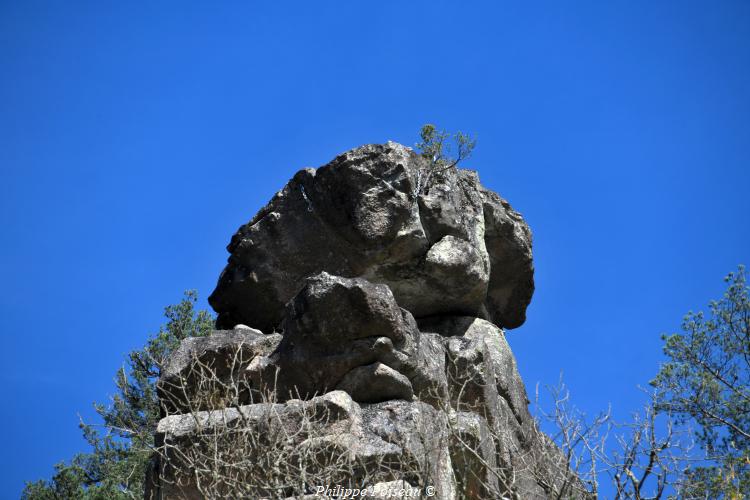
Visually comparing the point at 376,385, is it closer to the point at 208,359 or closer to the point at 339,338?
the point at 339,338

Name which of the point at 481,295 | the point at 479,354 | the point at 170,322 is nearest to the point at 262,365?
the point at 479,354

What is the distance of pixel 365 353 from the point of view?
14.2 metres

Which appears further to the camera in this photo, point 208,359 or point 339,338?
point 208,359

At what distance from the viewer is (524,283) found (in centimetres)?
2062

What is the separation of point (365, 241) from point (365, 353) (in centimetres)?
318

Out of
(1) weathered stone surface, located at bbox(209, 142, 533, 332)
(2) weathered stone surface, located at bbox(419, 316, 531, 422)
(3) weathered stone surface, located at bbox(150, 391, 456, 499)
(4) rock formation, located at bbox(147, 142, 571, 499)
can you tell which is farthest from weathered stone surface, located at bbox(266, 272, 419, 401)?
(1) weathered stone surface, located at bbox(209, 142, 533, 332)

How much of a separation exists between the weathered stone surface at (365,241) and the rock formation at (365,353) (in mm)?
30

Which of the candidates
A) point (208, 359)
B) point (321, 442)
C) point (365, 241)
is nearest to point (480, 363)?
point (365, 241)

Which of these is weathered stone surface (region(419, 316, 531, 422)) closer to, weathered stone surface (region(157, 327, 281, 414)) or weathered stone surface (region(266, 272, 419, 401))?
weathered stone surface (region(266, 272, 419, 401))

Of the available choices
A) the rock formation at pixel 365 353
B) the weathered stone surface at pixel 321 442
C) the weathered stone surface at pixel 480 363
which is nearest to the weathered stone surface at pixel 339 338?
the rock formation at pixel 365 353

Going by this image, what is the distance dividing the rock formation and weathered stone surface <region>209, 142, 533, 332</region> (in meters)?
0.03

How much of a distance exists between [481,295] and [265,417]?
275 inches

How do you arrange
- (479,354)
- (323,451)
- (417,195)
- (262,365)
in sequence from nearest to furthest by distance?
(323,451), (262,365), (479,354), (417,195)

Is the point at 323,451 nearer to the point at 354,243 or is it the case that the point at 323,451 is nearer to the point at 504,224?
the point at 354,243
